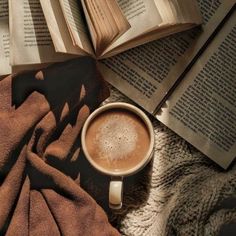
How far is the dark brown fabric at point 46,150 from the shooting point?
30.0 inches

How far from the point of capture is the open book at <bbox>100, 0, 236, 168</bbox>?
80 centimetres

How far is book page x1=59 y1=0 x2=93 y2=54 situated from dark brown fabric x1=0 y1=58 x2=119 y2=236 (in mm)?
36

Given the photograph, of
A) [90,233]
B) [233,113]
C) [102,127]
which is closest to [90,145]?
[102,127]

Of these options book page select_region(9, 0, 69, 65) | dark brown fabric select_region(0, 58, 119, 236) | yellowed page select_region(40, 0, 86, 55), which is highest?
yellowed page select_region(40, 0, 86, 55)

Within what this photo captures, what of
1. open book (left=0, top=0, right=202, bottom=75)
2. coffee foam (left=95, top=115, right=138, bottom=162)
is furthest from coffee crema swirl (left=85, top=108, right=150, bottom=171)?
open book (left=0, top=0, right=202, bottom=75)

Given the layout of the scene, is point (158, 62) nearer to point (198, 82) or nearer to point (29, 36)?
point (198, 82)

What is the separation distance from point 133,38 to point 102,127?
15 centimetres

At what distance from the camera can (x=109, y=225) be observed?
78 centimetres

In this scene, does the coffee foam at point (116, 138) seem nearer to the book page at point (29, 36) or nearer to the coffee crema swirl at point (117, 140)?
the coffee crema swirl at point (117, 140)

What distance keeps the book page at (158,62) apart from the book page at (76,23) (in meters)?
0.07

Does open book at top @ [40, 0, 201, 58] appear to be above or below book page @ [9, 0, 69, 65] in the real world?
above

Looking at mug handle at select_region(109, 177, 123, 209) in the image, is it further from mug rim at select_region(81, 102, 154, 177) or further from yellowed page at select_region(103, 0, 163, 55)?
yellowed page at select_region(103, 0, 163, 55)

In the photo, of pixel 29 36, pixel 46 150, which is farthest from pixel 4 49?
pixel 46 150

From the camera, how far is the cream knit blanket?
75cm
